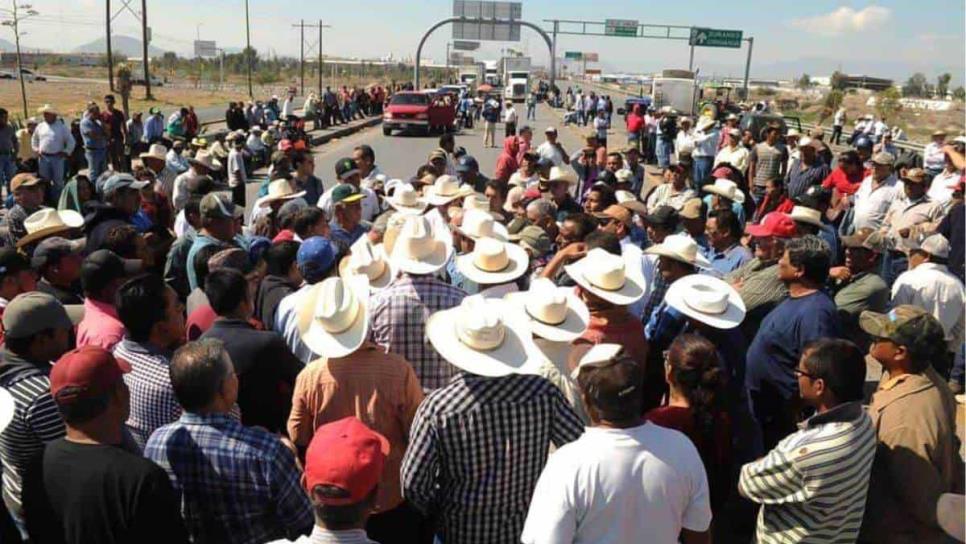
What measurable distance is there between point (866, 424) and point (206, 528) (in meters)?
2.54

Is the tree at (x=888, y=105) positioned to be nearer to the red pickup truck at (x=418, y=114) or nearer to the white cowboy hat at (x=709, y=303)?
the red pickup truck at (x=418, y=114)

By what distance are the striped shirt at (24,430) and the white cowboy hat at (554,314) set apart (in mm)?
1987

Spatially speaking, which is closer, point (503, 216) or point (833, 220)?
point (503, 216)

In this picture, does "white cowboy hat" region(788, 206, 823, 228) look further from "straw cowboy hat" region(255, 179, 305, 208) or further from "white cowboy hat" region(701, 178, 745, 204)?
"straw cowboy hat" region(255, 179, 305, 208)

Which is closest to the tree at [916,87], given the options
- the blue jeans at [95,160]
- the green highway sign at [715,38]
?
the green highway sign at [715,38]

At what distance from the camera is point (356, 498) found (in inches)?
81.0

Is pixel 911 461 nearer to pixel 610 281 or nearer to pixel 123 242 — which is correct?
pixel 610 281

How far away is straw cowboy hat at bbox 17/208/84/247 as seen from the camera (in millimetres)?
5285

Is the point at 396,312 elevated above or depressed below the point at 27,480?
above

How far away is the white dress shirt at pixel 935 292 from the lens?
4.98 metres

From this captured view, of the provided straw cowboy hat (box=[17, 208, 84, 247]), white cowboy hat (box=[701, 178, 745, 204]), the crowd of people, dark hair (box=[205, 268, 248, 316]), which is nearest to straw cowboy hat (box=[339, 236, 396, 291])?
the crowd of people

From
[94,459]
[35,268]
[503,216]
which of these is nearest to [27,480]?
[94,459]

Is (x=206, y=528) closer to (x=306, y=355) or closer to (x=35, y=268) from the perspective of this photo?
(x=306, y=355)

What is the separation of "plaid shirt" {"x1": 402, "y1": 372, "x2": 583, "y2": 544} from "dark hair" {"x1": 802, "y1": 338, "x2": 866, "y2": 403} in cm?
97
